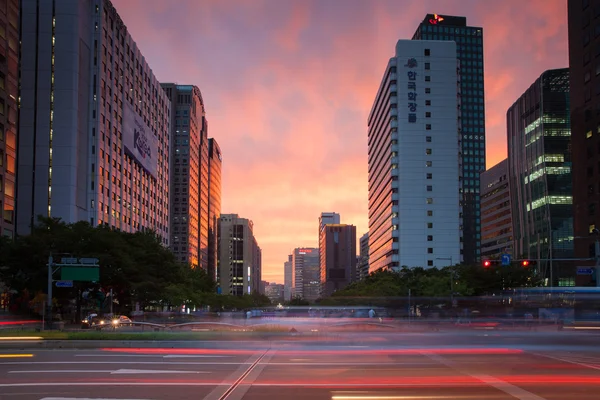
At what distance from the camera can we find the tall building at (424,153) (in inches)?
5689

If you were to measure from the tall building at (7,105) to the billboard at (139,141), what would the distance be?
146 feet

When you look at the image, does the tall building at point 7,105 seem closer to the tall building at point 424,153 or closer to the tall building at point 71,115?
the tall building at point 71,115

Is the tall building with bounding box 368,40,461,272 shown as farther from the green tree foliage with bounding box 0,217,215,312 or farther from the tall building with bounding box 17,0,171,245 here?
the green tree foliage with bounding box 0,217,215,312

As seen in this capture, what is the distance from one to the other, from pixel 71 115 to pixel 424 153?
260ft

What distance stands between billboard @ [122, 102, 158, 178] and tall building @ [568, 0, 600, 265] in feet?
270

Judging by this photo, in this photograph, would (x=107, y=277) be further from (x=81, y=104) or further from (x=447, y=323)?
(x=81, y=104)

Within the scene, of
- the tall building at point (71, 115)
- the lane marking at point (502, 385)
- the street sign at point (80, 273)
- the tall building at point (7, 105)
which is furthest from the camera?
the tall building at point (71, 115)

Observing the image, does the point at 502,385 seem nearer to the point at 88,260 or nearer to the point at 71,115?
the point at 88,260

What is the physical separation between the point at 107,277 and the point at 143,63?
86.3 meters

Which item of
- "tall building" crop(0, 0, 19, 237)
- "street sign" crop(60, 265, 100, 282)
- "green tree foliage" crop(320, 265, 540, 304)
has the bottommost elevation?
"green tree foliage" crop(320, 265, 540, 304)

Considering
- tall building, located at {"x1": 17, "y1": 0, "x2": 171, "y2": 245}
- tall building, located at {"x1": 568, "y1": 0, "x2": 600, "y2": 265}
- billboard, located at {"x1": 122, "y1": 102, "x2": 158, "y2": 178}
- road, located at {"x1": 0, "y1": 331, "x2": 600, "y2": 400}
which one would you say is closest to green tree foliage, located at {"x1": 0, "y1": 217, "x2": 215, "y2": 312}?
tall building, located at {"x1": 17, "y1": 0, "x2": 171, "y2": 245}

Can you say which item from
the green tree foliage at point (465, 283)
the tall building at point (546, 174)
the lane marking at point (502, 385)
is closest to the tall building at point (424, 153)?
the tall building at point (546, 174)

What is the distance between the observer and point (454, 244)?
145375mm

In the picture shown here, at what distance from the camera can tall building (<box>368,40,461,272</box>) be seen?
144500 millimetres
